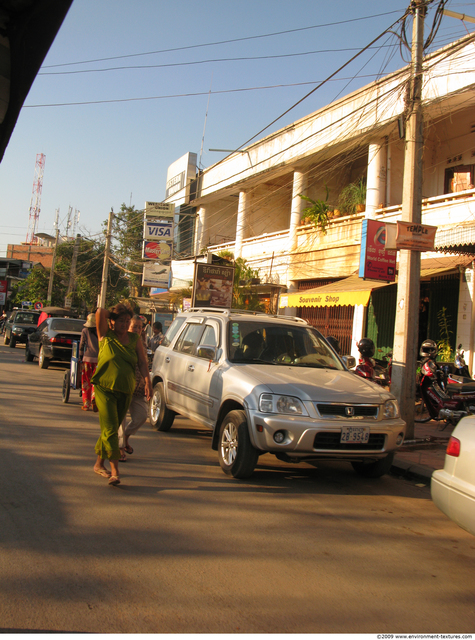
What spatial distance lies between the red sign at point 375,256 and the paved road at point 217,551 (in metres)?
7.55

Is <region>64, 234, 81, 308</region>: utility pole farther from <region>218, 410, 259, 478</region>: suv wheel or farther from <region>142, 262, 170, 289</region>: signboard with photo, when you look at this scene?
<region>218, 410, 259, 478</region>: suv wheel

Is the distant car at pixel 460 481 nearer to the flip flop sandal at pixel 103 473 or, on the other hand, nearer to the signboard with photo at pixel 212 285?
the flip flop sandal at pixel 103 473

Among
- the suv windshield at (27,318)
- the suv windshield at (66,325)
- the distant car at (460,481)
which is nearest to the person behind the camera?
the distant car at (460,481)

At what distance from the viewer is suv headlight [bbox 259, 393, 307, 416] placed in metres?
5.57

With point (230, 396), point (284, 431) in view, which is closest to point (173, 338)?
point (230, 396)

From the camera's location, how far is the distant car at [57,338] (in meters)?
16.2

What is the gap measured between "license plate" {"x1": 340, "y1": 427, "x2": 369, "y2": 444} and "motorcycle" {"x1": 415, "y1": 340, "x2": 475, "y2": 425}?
341 cm

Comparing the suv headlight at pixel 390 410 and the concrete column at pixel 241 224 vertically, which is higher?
the concrete column at pixel 241 224

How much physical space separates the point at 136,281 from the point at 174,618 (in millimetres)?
49716

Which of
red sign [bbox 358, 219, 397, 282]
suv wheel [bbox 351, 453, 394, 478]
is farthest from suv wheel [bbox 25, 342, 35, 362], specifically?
suv wheel [bbox 351, 453, 394, 478]

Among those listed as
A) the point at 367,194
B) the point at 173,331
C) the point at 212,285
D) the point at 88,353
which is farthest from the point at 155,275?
the point at 173,331

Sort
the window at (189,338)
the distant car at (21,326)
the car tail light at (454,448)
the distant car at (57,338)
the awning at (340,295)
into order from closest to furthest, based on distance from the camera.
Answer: the car tail light at (454,448) < the window at (189,338) < the awning at (340,295) < the distant car at (57,338) < the distant car at (21,326)

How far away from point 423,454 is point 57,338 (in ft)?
38.0

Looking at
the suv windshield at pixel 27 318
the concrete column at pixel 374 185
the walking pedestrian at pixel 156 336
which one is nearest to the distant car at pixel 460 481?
the walking pedestrian at pixel 156 336
